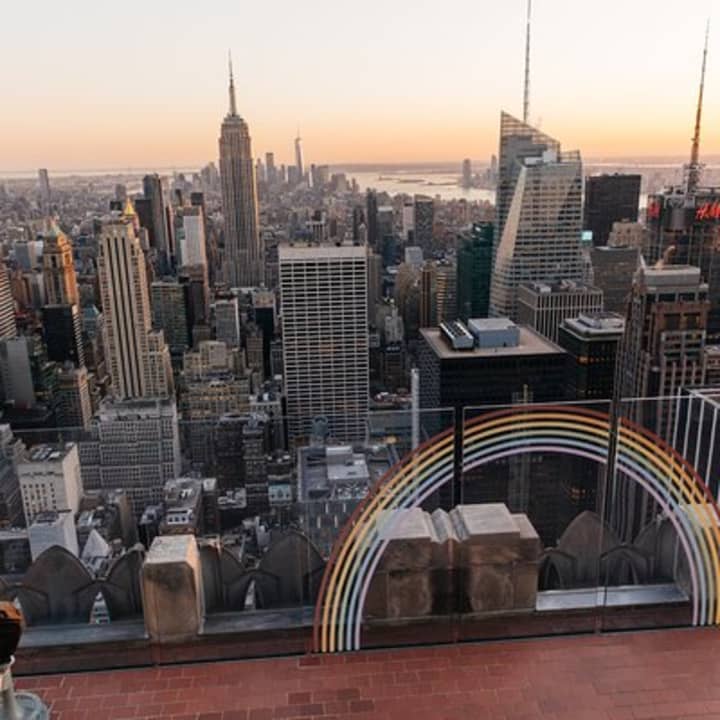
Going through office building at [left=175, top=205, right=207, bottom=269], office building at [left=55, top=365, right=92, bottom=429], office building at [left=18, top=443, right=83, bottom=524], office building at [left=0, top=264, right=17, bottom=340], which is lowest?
office building at [left=55, top=365, right=92, bottom=429]

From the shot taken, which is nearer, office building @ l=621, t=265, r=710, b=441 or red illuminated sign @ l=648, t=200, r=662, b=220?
office building @ l=621, t=265, r=710, b=441

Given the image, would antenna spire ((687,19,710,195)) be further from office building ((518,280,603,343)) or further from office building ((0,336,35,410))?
office building ((0,336,35,410))

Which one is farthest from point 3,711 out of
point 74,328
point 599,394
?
point 74,328

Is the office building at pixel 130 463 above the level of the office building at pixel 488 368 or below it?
above

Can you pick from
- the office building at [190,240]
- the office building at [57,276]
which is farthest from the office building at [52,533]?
the office building at [190,240]

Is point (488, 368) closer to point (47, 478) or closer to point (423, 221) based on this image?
point (47, 478)

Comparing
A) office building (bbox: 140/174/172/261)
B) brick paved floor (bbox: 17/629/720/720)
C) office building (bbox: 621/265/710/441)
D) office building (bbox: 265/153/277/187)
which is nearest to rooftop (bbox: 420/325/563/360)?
office building (bbox: 621/265/710/441)

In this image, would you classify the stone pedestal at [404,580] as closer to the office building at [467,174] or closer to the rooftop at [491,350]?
the rooftop at [491,350]

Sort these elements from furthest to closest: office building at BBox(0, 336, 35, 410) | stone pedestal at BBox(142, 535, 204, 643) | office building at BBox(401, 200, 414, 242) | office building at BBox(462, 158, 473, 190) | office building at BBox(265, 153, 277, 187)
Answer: office building at BBox(265, 153, 277, 187), office building at BBox(401, 200, 414, 242), office building at BBox(462, 158, 473, 190), office building at BBox(0, 336, 35, 410), stone pedestal at BBox(142, 535, 204, 643)
